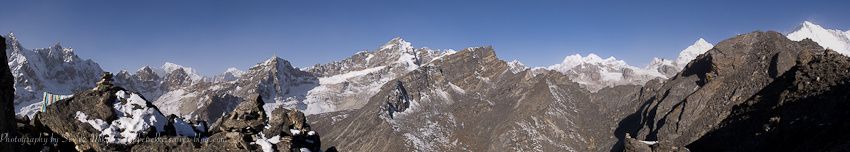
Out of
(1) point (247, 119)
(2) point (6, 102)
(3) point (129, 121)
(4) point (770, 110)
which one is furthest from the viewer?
(4) point (770, 110)

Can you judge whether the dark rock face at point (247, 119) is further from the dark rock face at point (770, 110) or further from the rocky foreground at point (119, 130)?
the dark rock face at point (770, 110)

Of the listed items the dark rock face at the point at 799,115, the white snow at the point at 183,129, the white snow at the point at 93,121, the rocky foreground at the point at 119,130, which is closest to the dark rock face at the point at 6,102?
the rocky foreground at the point at 119,130

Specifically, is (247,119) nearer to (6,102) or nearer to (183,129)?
(183,129)

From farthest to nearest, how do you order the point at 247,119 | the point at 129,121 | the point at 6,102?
the point at 247,119, the point at 129,121, the point at 6,102

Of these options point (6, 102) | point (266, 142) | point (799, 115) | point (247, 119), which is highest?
point (247, 119)

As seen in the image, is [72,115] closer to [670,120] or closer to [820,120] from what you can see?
[820,120]

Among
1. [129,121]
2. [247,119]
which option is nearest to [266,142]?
[247,119]

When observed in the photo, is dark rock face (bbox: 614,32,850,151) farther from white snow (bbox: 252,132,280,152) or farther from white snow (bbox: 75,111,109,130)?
white snow (bbox: 75,111,109,130)

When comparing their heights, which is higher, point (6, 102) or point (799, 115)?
point (799, 115)

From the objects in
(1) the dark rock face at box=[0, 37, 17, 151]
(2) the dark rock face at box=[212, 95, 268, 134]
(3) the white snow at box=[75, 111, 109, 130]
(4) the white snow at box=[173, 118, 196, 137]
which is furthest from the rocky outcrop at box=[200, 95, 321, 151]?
(1) the dark rock face at box=[0, 37, 17, 151]

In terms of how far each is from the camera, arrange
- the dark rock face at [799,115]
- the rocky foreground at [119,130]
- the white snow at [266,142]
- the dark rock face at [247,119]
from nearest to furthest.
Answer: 1. the rocky foreground at [119,130]
2. the white snow at [266,142]
3. the dark rock face at [247,119]
4. the dark rock face at [799,115]

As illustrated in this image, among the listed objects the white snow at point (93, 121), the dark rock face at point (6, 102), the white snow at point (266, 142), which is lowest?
the dark rock face at point (6, 102)

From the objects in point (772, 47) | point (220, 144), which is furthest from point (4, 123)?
point (772, 47)

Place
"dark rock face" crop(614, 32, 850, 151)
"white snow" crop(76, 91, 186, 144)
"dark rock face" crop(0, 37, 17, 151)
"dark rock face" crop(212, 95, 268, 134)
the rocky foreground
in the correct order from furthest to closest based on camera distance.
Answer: "dark rock face" crop(614, 32, 850, 151) < "dark rock face" crop(212, 95, 268, 134) < "white snow" crop(76, 91, 186, 144) < the rocky foreground < "dark rock face" crop(0, 37, 17, 151)
